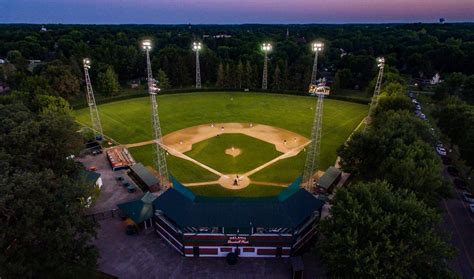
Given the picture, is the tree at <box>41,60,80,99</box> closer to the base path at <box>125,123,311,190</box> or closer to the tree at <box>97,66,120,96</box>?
the tree at <box>97,66,120,96</box>

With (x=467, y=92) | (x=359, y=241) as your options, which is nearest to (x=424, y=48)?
(x=467, y=92)

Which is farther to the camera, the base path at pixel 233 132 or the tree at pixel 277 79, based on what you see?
the tree at pixel 277 79

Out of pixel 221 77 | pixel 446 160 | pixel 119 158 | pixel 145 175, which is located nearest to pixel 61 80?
pixel 119 158

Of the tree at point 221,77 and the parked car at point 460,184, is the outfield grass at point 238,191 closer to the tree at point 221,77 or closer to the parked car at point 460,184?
the parked car at point 460,184

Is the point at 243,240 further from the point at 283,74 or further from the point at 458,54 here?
the point at 458,54

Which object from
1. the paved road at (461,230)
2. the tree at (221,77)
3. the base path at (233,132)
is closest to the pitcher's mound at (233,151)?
the base path at (233,132)

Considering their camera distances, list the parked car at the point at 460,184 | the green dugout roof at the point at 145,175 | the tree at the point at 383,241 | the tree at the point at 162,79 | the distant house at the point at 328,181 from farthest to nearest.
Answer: the tree at the point at 162,79, the parked car at the point at 460,184, the green dugout roof at the point at 145,175, the distant house at the point at 328,181, the tree at the point at 383,241
